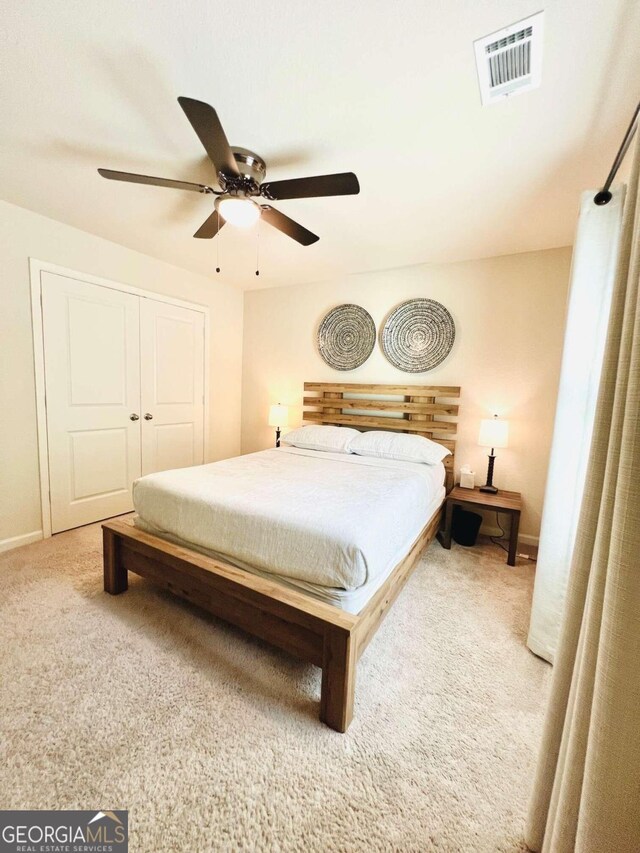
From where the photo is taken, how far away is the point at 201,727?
123 cm

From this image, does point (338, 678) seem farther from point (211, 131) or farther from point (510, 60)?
point (510, 60)

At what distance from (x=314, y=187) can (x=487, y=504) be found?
238cm

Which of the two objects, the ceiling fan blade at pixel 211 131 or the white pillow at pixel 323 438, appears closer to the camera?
the ceiling fan blade at pixel 211 131

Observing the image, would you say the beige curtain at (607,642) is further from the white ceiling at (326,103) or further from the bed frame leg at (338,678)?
the white ceiling at (326,103)

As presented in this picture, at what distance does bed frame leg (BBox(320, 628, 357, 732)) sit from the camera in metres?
1.21

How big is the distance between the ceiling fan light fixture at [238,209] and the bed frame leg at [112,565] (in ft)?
6.35

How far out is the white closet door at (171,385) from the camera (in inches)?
130

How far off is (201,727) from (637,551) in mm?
1513

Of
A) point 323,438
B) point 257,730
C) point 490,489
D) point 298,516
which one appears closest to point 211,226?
point 298,516

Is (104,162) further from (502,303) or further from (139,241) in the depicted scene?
(502,303)

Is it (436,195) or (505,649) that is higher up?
(436,195)

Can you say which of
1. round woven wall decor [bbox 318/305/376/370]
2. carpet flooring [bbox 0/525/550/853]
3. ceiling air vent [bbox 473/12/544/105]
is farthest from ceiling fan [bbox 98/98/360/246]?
carpet flooring [bbox 0/525/550/853]

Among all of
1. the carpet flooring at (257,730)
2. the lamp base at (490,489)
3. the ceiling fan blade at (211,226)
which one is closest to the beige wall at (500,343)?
the lamp base at (490,489)

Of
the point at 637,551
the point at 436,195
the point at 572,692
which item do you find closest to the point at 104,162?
the point at 436,195
